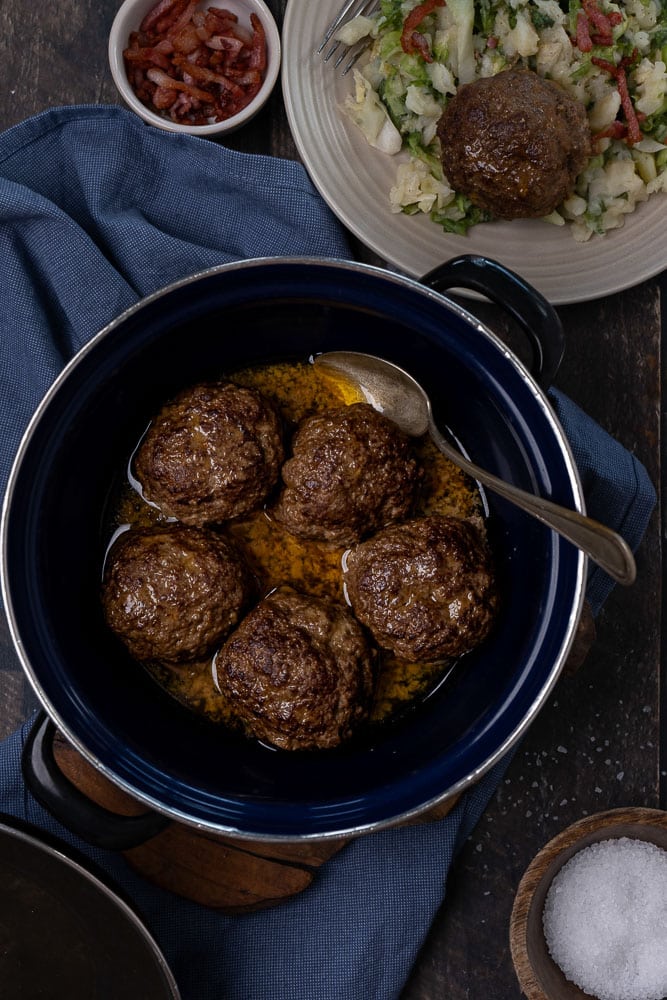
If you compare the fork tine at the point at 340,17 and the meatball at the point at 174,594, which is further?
the fork tine at the point at 340,17

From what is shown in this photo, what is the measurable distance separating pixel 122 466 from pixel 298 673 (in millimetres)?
589

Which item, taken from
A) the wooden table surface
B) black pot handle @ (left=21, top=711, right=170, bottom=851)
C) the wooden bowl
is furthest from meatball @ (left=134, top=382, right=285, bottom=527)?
the wooden bowl

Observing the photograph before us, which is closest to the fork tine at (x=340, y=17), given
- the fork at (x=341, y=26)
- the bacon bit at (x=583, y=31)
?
the fork at (x=341, y=26)

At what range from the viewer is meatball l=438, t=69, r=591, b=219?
1973 mm

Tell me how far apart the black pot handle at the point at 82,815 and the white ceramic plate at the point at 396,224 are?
1255mm

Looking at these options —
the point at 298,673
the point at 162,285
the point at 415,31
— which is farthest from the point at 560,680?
the point at 415,31

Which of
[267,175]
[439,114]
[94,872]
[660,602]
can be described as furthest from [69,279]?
[660,602]

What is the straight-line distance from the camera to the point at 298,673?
1712 mm

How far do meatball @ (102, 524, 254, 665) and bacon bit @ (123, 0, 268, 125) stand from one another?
1072 mm

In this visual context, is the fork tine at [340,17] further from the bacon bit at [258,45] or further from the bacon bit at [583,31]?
the bacon bit at [583,31]

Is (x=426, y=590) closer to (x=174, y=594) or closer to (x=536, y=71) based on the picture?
(x=174, y=594)

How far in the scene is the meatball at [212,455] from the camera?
177 cm

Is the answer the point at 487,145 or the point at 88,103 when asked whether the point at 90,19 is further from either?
the point at 487,145

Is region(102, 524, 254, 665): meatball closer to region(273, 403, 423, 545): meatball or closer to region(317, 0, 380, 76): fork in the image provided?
region(273, 403, 423, 545): meatball
